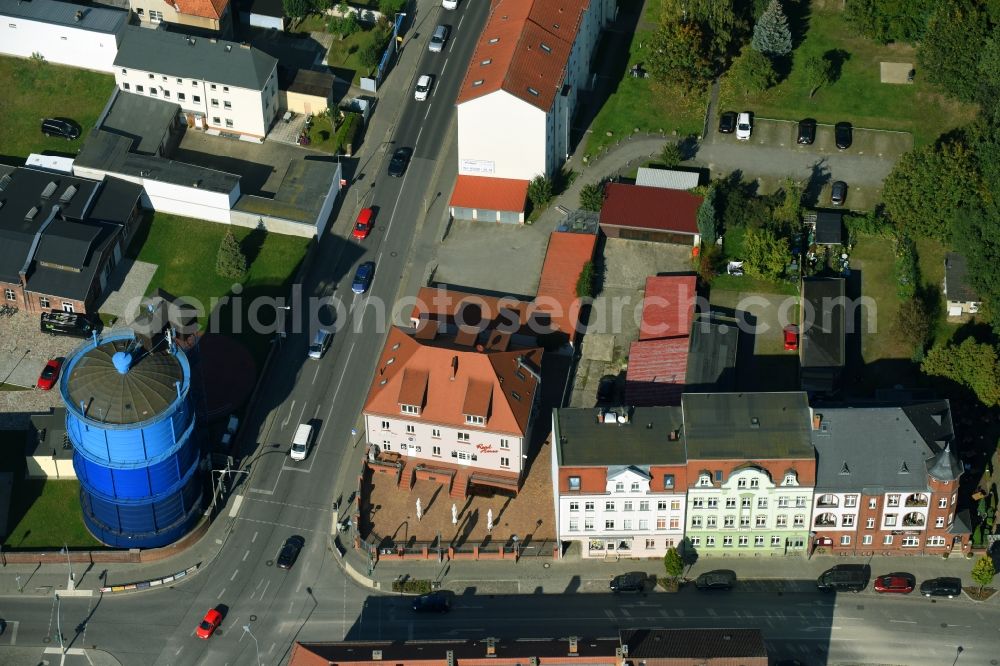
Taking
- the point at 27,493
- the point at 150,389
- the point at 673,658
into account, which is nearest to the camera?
the point at 673,658

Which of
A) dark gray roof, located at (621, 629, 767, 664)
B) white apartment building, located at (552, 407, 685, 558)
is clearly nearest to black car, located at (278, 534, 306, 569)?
white apartment building, located at (552, 407, 685, 558)

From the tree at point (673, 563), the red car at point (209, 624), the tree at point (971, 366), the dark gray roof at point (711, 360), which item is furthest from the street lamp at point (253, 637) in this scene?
the tree at point (971, 366)

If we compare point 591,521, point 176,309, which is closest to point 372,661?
point 591,521

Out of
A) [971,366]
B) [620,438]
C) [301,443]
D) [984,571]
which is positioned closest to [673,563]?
[620,438]

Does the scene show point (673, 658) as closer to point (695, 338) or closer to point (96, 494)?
point (695, 338)

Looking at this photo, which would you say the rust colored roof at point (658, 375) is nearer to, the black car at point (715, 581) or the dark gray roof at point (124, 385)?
the black car at point (715, 581)

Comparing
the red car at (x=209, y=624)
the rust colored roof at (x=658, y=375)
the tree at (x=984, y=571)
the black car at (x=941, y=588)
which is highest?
the rust colored roof at (x=658, y=375)
